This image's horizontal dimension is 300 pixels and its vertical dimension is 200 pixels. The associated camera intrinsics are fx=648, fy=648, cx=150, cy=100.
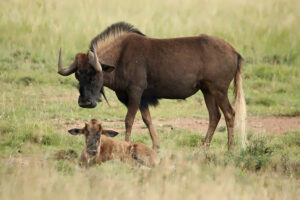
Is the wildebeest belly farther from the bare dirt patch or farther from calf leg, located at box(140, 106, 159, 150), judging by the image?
the bare dirt patch

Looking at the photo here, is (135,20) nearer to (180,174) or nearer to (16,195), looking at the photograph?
(180,174)

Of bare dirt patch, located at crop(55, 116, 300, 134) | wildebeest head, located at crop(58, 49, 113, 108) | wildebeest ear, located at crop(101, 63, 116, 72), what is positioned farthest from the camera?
bare dirt patch, located at crop(55, 116, 300, 134)

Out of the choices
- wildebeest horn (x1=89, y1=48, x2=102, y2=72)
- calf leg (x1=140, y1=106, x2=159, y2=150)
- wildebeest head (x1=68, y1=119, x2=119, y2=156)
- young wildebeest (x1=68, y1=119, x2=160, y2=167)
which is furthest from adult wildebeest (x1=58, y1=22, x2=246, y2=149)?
wildebeest head (x1=68, y1=119, x2=119, y2=156)

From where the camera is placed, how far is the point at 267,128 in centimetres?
1071

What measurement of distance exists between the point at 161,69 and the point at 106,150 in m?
2.10

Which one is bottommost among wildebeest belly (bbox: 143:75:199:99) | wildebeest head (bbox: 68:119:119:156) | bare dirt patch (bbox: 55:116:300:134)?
bare dirt patch (bbox: 55:116:300:134)

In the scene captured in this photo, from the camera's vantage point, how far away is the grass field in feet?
20.0

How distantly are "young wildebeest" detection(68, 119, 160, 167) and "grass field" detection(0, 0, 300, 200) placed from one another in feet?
0.78

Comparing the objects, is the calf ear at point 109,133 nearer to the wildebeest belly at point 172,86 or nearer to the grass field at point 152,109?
the grass field at point 152,109

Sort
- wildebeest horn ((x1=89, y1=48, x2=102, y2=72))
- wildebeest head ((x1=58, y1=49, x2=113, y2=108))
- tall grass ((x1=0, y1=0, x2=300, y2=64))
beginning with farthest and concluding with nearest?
1. tall grass ((x1=0, y1=0, x2=300, y2=64))
2. wildebeest head ((x1=58, y1=49, x2=113, y2=108))
3. wildebeest horn ((x1=89, y1=48, x2=102, y2=72))

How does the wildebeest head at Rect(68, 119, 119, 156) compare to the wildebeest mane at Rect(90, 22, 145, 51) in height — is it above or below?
below

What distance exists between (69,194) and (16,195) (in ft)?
1.45

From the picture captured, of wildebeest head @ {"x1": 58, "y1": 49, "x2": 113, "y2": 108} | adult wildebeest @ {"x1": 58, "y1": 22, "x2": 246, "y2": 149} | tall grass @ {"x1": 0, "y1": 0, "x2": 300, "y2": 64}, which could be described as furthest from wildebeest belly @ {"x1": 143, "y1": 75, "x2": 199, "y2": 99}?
tall grass @ {"x1": 0, "y1": 0, "x2": 300, "y2": 64}

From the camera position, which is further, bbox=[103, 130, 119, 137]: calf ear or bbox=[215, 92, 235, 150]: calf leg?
bbox=[215, 92, 235, 150]: calf leg
